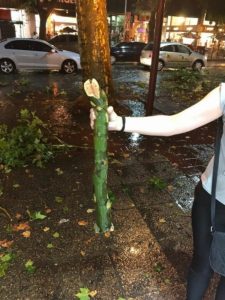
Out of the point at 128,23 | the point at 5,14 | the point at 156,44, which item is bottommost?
the point at 156,44

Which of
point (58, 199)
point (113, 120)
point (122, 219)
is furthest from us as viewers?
point (58, 199)

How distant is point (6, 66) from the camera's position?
14.5m

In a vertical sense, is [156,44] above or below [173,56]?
above

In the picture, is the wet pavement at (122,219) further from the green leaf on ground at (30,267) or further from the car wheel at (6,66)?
the car wheel at (6,66)

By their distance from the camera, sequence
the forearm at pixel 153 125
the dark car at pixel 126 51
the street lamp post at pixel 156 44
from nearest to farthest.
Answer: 1. the forearm at pixel 153 125
2. the street lamp post at pixel 156 44
3. the dark car at pixel 126 51

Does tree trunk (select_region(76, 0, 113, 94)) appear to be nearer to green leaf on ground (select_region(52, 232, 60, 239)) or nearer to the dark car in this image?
green leaf on ground (select_region(52, 232, 60, 239))

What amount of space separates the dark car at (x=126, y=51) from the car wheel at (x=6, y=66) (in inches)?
320

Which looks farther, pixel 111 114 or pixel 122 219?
pixel 122 219

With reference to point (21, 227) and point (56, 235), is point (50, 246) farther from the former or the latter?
point (21, 227)

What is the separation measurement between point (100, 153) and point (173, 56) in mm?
17540

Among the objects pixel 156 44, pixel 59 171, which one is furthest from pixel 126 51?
pixel 59 171

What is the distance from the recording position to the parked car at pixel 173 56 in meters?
18.7

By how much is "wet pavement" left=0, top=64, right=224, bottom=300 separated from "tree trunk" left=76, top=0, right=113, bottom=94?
1398 millimetres

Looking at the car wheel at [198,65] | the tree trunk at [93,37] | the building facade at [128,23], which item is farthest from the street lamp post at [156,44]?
the building facade at [128,23]
